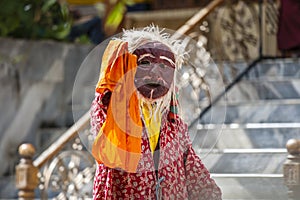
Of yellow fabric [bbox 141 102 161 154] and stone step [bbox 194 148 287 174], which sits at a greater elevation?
yellow fabric [bbox 141 102 161 154]

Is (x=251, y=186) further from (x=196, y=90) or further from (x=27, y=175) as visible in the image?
(x=27, y=175)

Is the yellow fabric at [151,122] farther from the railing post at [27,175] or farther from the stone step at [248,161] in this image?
the railing post at [27,175]

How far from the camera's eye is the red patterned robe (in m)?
4.26

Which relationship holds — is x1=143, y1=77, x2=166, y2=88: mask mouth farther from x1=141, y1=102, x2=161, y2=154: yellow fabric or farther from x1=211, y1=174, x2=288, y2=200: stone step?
x1=211, y1=174, x2=288, y2=200: stone step

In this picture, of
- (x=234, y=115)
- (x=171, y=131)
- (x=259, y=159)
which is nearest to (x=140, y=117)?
(x=171, y=131)

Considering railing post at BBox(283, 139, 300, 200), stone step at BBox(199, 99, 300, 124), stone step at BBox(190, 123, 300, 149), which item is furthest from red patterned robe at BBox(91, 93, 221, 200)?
stone step at BBox(199, 99, 300, 124)

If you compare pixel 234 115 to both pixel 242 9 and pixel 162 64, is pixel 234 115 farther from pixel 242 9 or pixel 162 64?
pixel 162 64

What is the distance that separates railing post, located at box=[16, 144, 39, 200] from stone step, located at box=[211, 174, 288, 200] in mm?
1800

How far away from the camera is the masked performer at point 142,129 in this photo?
4215 millimetres

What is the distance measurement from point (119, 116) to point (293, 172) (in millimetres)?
2992

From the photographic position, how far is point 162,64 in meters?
4.37

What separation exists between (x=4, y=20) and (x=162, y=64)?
24.0 feet

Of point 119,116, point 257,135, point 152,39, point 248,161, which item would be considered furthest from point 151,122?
point 257,135

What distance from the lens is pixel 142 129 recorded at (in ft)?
14.2
